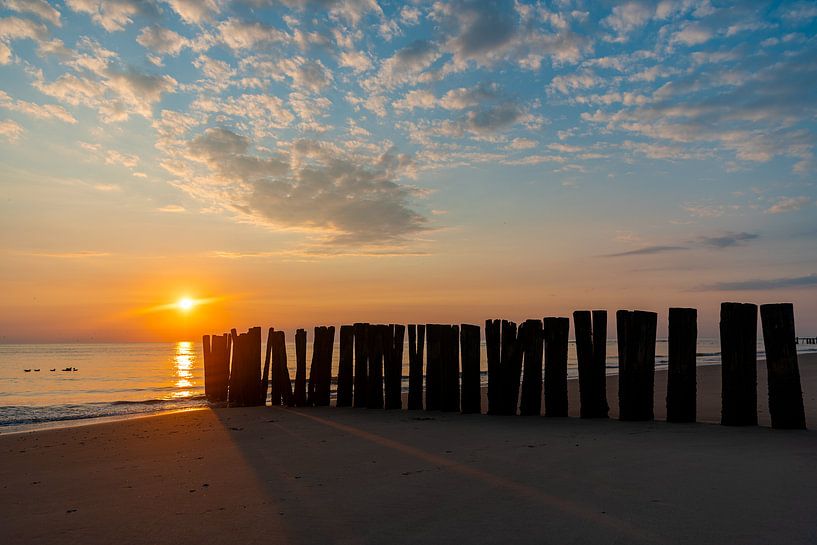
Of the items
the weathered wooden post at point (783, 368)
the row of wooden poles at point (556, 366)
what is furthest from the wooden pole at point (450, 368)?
the weathered wooden post at point (783, 368)

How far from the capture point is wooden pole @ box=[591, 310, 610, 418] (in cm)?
971

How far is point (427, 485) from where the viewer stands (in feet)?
18.4

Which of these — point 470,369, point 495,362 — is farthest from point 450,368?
point 495,362

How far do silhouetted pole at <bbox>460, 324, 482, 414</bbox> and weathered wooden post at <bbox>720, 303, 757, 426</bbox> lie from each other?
4064mm

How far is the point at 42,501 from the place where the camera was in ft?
19.0

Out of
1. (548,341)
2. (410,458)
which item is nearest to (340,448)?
(410,458)

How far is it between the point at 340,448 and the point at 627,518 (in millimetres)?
4270

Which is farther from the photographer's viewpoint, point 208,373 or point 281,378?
point 208,373

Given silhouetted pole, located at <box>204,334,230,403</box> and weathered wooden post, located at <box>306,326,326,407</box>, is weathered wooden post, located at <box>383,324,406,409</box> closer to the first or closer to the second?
weathered wooden post, located at <box>306,326,326,407</box>

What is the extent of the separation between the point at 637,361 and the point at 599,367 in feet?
1.99

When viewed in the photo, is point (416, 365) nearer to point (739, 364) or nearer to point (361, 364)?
point (361, 364)

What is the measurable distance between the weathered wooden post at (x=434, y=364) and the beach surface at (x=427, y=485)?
1.69 metres

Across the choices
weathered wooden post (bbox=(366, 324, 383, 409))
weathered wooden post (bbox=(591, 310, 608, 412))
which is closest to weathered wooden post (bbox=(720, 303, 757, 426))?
weathered wooden post (bbox=(591, 310, 608, 412))

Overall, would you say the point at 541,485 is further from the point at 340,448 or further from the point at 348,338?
the point at 348,338
